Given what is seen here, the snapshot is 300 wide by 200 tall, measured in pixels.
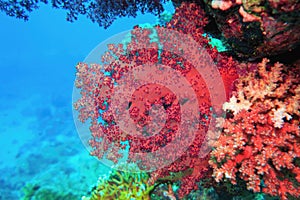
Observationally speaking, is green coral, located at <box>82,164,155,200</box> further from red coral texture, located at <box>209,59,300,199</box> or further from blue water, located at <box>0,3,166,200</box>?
blue water, located at <box>0,3,166,200</box>

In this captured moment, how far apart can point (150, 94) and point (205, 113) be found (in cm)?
87

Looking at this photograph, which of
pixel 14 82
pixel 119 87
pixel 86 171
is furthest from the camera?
pixel 14 82

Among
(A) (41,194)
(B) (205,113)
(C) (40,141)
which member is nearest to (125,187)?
(B) (205,113)

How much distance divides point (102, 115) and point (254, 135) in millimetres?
2221

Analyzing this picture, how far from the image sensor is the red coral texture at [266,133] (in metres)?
2.86

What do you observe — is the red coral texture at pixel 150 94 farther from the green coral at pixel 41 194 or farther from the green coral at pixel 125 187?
the green coral at pixel 41 194

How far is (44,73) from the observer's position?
82625 mm

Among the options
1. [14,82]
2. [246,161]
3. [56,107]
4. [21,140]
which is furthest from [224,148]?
[14,82]

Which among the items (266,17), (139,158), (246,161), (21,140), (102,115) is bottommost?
(246,161)

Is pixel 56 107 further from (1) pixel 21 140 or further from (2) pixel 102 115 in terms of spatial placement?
(2) pixel 102 115

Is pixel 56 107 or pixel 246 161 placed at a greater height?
pixel 56 107

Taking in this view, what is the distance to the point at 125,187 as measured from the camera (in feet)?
15.9

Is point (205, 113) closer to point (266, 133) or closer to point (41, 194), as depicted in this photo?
point (266, 133)

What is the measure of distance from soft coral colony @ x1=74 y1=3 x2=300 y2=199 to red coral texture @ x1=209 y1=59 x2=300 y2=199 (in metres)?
0.01
